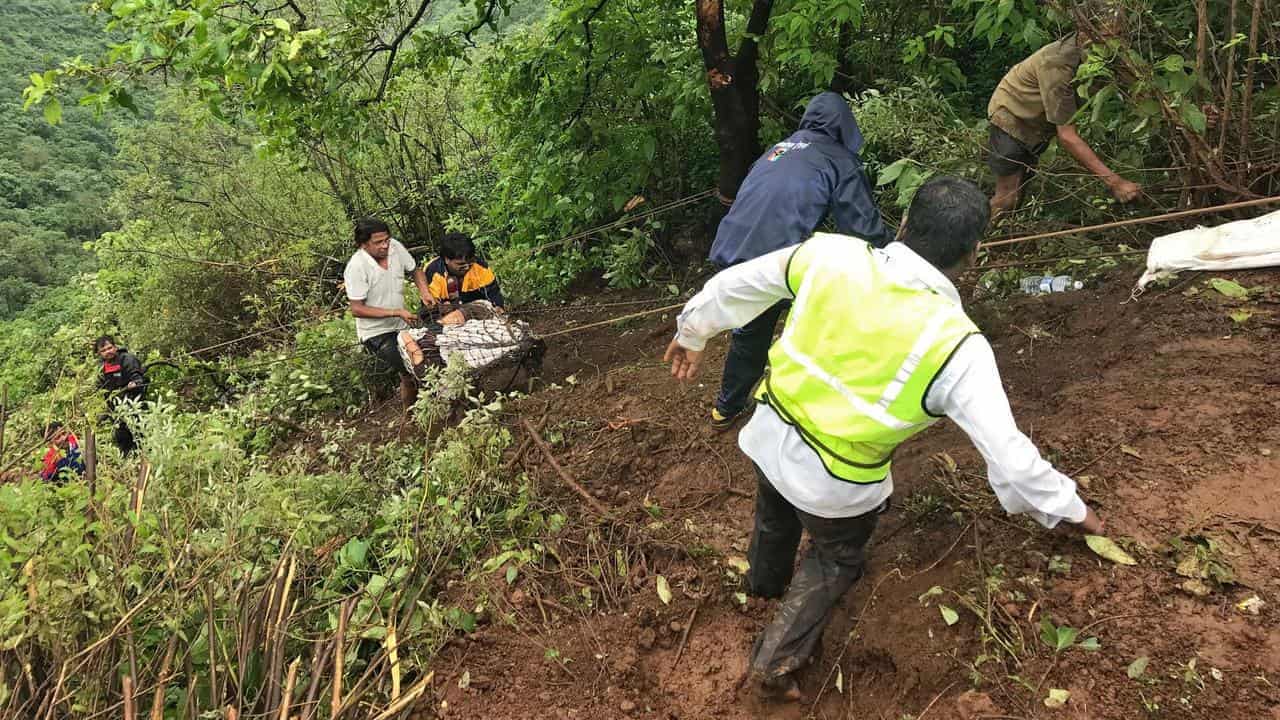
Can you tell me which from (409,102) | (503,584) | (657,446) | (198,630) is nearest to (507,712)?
(503,584)

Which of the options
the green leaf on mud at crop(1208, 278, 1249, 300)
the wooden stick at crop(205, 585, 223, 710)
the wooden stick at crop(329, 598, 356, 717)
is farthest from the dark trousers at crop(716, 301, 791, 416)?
the wooden stick at crop(205, 585, 223, 710)

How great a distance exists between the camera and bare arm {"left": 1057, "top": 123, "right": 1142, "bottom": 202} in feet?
11.0

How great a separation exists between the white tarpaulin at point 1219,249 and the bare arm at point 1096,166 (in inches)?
10.4

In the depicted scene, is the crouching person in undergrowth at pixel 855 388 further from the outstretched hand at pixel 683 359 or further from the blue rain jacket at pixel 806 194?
the blue rain jacket at pixel 806 194

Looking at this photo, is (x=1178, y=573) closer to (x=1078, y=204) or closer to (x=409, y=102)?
(x=1078, y=204)

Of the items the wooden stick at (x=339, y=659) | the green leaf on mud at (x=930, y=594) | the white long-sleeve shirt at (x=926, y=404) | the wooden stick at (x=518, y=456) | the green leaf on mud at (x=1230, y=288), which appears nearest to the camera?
the white long-sleeve shirt at (x=926, y=404)

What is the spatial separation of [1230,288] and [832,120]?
1784 millimetres

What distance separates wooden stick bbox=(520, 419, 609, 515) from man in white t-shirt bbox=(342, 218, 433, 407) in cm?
149

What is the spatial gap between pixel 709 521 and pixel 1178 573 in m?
1.58

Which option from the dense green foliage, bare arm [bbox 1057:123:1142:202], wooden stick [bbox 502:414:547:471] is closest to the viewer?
bare arm [bbox 1057:123:1142:202]

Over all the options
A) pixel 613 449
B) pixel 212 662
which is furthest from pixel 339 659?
pixel 613 449

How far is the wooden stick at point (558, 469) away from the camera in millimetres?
3178

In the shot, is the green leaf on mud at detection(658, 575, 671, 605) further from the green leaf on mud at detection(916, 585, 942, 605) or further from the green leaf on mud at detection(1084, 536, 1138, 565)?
the green leaf on mud at detection(1084, 536, 1138, 565)

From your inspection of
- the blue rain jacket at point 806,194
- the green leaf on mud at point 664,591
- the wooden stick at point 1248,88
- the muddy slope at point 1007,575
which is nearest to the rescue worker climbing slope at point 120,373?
the muddy slope at point 1007,575
